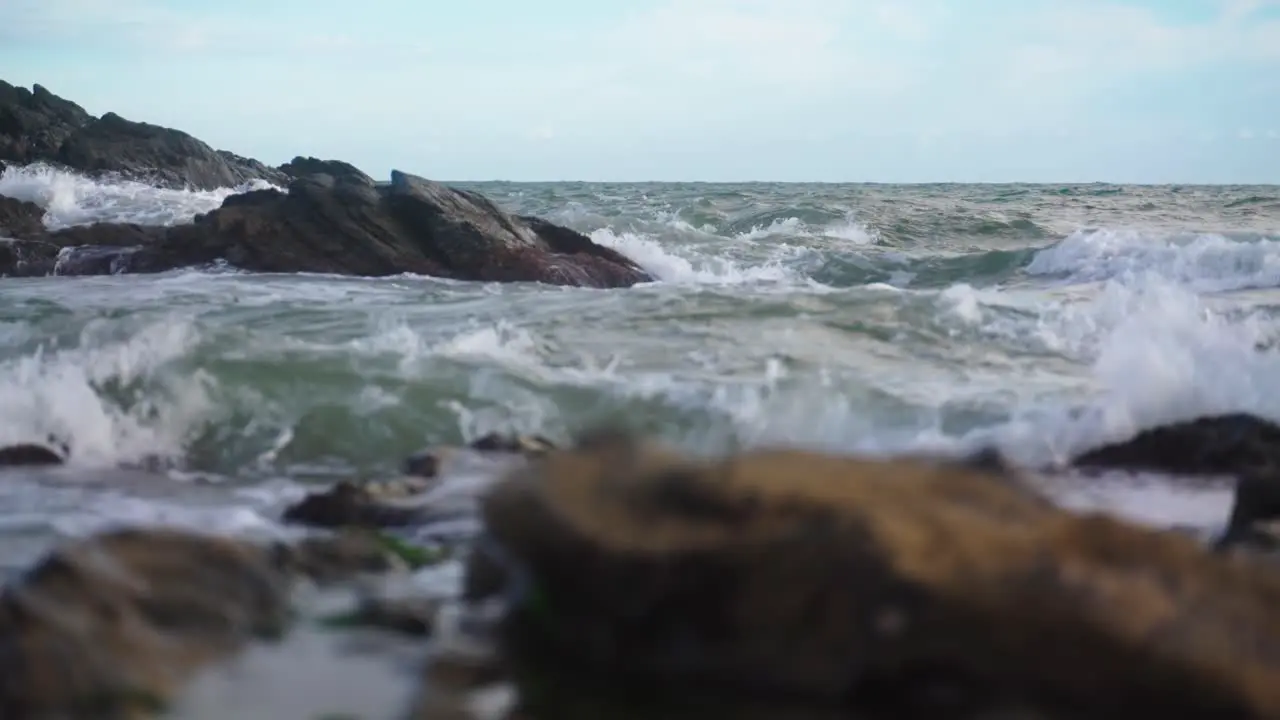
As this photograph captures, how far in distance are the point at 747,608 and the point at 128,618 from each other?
4.52 feet

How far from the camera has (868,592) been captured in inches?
91.2

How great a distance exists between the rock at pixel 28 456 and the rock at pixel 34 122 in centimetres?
1928

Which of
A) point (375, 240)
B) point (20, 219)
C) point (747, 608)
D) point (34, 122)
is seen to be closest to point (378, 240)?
point (375, 240)

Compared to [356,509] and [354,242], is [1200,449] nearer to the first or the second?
[356,509]

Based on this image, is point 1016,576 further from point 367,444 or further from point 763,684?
point 367,444

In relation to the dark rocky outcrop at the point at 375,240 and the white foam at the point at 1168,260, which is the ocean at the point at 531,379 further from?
the white foam at the point at 1168,260

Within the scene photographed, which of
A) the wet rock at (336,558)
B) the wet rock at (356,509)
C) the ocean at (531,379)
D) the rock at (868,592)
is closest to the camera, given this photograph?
the rock at (868,592)

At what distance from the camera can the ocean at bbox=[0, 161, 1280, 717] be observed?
5.85 m

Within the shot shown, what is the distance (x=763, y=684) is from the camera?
2.38 m

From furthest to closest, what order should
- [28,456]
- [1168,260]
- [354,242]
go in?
[1168,260] → [354,242] → [28,456]


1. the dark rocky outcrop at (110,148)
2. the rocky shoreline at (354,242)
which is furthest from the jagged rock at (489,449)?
the dark rocky outcrop at (110,148)

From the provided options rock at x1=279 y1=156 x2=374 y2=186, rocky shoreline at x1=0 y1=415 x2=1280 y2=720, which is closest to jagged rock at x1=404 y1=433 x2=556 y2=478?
rocky shoreline at x1=0 y1=415 x2=1280 y2=720

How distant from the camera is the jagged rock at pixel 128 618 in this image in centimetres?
255

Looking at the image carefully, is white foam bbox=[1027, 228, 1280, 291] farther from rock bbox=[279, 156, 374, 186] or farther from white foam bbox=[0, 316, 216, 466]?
white foam bbox=[0, 316, 216, 466]
